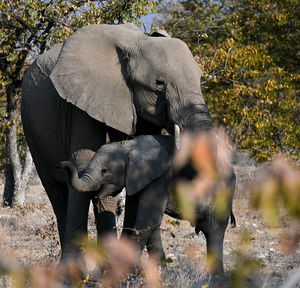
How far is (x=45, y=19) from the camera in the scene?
9.98m

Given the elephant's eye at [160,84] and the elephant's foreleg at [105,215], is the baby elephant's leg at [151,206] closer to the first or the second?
the elephant's foreleg at [105,215]

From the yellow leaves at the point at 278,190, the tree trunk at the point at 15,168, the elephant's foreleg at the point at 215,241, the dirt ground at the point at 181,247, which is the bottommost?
the tree trunk at the point at 15,168

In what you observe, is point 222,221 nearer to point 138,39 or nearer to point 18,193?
point 138,39

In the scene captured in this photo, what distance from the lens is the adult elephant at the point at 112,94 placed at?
15.0 feet

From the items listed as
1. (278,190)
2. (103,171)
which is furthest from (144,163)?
(278,190)

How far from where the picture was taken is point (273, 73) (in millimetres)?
13633

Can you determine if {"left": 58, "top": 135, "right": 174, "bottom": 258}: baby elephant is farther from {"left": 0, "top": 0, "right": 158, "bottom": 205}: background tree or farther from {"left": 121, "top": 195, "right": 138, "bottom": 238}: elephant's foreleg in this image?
{"left": 0, "top": 0, "right": 158, "bottom": 205}: background tree

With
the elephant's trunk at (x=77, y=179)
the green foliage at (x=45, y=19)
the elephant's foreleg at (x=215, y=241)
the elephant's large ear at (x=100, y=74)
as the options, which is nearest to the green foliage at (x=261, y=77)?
the green foliage at (x=45, y=19)

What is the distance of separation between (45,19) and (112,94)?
567 cm

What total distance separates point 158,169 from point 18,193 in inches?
287

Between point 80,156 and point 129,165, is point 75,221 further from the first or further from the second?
point 129,165

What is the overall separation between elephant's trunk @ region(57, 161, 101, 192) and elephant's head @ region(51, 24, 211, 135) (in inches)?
24.9

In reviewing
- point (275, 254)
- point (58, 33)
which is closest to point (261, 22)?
point (58, 33)

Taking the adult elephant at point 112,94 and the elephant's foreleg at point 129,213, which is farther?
the elephant's foreleg at point 129,213
